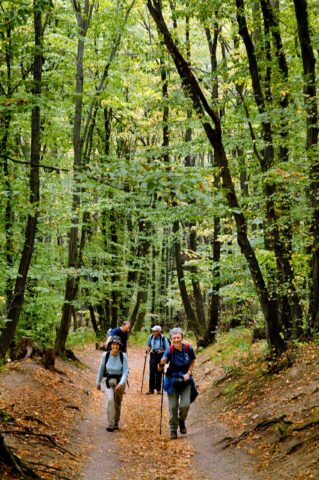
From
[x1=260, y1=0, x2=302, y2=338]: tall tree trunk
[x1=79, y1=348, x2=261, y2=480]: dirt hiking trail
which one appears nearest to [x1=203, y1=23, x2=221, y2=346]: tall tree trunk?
[x1=260, y1=0, x2=302, y2=338]: tall tree trunk

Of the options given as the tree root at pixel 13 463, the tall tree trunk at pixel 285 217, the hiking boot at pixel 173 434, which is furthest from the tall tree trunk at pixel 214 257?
the tree root at pixel 13 463

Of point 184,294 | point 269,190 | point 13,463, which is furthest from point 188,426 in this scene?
point 184,294

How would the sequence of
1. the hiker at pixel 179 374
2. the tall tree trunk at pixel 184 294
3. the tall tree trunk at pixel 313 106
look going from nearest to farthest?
the tall tree trunk at pixel 313 106, the hiker at pixel 179 374, the tall tree trunk at pixel 184 294

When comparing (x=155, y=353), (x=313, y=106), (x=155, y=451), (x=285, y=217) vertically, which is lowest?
(x=155, y=353)

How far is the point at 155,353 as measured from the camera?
45.5 feet

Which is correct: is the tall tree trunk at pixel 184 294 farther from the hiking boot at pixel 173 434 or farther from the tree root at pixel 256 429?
the tree root at pixel 256 429

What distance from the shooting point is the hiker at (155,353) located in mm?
13805

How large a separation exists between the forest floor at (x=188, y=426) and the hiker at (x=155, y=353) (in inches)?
41.1

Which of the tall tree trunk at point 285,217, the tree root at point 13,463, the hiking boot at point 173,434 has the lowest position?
the hiking boot at point 173,434

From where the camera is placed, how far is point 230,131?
41.6 ft

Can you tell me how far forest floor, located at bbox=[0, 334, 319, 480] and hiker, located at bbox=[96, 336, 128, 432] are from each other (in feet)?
1.21

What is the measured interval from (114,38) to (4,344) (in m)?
11.1

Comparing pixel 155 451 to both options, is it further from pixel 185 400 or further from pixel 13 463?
pixel 13 463

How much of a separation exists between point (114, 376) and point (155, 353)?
4355 mm
